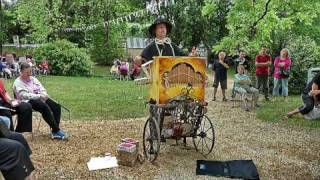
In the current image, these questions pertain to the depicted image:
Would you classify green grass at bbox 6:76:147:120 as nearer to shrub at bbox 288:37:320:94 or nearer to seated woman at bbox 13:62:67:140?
seated woman at bbox 13:62:67:140

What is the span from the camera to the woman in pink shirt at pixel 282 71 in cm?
1297

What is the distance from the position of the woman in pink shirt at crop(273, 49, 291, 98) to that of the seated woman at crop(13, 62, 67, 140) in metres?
7.73

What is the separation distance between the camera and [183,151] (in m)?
6.86

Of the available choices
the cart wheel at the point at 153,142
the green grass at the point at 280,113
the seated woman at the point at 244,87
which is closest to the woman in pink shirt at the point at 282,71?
the green grass at the point at 280,113

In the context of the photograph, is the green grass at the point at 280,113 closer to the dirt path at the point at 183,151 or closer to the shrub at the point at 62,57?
the dirt path at the point at 183,151

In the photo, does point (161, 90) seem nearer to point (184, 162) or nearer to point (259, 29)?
point (184, 162)

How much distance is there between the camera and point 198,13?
28.5 metres

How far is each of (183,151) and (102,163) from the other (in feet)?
4.76

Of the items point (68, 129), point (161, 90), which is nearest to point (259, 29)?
point (68, 129)

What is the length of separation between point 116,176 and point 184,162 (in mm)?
1155

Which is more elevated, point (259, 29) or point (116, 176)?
point (259, 29)

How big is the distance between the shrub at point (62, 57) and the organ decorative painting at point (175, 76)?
17.2 meters

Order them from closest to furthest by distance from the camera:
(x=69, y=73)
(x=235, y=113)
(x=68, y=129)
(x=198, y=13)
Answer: (x=68, y=129) → (x=235, y=113) → (x=69, y=73) → (x=198, y=13)

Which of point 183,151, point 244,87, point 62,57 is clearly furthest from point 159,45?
point 62,57
